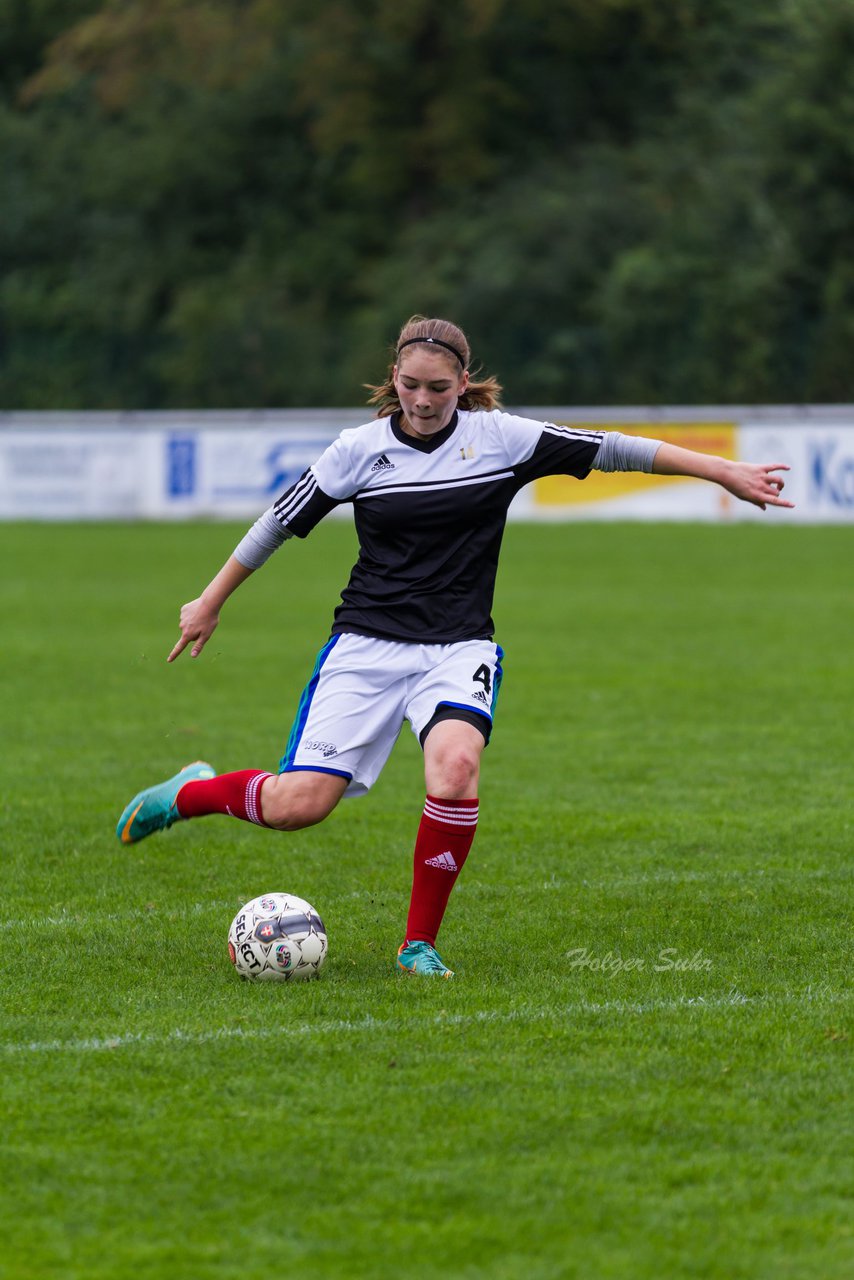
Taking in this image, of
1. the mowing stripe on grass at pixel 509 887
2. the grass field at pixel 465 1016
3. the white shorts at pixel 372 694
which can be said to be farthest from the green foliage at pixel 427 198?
the white shorts at pixel 372 694

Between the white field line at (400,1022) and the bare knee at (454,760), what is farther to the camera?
the bare knee at (454,760)

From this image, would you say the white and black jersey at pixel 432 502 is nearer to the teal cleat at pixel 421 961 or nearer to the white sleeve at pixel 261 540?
the white sleeve at pixel 261 540

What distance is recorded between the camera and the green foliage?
36.2 metres

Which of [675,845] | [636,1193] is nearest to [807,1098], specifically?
[636,1193]

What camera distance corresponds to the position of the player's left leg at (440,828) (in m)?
5.18

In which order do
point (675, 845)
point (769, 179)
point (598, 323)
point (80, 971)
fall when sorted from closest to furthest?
point (80, 971) → point (675, 845) → point (769, 179) → point (598, 323)

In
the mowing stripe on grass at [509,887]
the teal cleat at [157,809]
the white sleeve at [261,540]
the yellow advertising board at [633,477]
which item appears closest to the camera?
the white sleeve at [261,540]

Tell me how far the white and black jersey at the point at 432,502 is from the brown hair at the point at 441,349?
0.25 ft

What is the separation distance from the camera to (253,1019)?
474 cm

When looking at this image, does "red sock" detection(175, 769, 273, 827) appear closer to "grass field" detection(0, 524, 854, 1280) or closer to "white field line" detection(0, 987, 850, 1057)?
"grass field" detection(0, 524, 854, 1280)

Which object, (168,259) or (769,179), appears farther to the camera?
(168,259)

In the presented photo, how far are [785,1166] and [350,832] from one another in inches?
161

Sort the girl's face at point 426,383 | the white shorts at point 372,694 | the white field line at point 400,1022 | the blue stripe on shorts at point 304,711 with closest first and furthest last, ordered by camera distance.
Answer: the white field line at point 400,1022 < the girl's face at point 426,383 < the white shorts at point 372,694 < the blue stripe on shorts at point 304,711

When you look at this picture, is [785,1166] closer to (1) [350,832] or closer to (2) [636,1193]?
(2) [636,1193]
